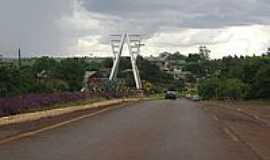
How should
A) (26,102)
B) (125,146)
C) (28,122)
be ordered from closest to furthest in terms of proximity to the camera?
(125,146)
(28,122)
(26,102)

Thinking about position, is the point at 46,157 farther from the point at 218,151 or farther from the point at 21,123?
the point at 21,123

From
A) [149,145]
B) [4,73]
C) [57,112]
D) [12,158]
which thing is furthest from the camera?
[4,73]

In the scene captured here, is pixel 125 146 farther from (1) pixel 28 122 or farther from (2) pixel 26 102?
(2) pixel 26 102

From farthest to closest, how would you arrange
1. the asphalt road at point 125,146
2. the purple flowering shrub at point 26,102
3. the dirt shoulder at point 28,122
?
1. the purple flowering shrub at point 26,102
2. the dirt shoulder at point 28,122
3. the asphalt road at point 125,146

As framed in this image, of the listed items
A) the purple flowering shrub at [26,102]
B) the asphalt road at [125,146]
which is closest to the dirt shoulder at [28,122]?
the purple flowering shrub at [26,102]

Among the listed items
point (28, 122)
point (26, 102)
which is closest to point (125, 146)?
point (28, 122)

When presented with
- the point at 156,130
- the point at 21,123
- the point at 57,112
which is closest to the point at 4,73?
the point at 57,112

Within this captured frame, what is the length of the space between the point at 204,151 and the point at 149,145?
1775 millimetres

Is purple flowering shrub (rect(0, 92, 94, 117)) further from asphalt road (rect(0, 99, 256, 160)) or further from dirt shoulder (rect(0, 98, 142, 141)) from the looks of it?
asphalt road (rect(0, 99, 256, 160))

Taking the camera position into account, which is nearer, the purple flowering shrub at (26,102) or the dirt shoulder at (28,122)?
the dirt shoulder at (28,122)

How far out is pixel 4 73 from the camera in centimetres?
4188

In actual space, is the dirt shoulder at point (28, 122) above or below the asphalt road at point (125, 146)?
below

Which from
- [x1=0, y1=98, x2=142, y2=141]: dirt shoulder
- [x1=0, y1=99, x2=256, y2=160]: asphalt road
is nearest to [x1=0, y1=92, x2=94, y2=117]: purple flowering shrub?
[x1=0, y1=98, x2=142, y2=141]: dirt shoulder

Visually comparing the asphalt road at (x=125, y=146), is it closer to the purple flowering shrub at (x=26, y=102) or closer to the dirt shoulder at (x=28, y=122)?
the dirt shoulder at (x=28, y=122)
